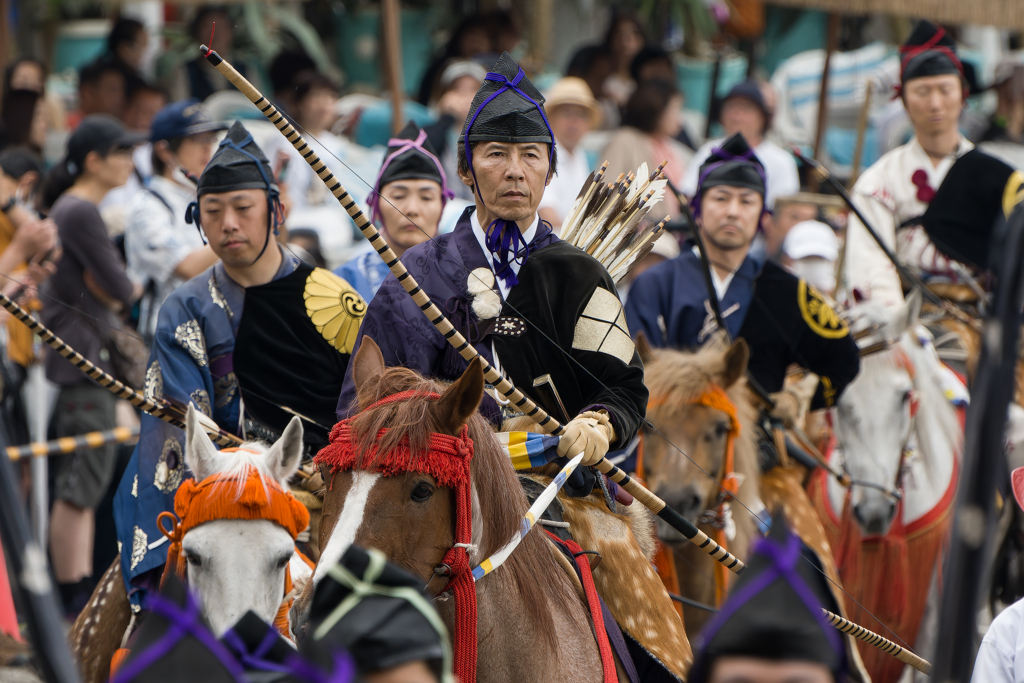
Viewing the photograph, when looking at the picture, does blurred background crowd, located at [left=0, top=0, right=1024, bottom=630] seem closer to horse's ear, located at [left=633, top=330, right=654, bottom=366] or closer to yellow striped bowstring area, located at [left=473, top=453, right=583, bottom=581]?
Answer: horse's ear, located at [left=633, top=330, right=654, bottom=366]

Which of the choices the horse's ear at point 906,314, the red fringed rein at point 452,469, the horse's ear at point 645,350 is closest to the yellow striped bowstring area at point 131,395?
the red fringed rein at point 452,469

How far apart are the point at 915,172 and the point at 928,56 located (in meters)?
0.68

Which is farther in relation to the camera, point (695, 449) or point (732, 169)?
point (732, 169)

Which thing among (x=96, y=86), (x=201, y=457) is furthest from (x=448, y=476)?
(x=96, y=86)

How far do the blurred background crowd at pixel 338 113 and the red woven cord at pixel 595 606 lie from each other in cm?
224

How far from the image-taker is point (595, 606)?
3488mm

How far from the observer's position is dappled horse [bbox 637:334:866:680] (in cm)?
521

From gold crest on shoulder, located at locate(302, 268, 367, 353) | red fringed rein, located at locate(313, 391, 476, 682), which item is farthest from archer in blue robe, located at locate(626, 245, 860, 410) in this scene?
red fringed rein, located at locate(313, 391, 476, 682)

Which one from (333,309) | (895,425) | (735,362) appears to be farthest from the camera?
(895,425)

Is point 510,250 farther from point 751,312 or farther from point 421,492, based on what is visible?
point 751,312

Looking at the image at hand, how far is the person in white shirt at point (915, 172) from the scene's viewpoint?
7.26 metres

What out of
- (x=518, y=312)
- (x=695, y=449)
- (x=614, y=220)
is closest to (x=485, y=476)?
(x=518, y=312)

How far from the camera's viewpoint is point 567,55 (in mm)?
13656

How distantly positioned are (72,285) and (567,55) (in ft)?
26.0
